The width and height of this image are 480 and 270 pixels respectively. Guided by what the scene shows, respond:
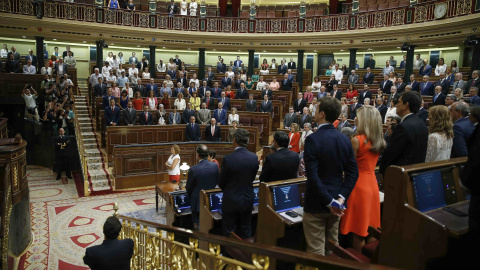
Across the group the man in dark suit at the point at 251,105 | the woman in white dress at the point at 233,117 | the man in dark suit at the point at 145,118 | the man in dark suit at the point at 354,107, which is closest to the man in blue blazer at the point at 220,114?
the woman in white dress at the point at 233,117

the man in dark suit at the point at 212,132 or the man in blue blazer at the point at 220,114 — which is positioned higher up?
the man in blue blazer at the point at 220,114

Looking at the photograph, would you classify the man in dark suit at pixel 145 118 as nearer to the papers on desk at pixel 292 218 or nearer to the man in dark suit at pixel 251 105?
the man in dark suit at pixel 251 105

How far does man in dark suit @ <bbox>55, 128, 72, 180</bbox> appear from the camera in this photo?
7.82 m

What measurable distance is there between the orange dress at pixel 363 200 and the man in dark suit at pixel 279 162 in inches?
33.6

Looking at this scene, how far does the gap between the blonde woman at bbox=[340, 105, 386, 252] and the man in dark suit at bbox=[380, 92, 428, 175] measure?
0.49ft

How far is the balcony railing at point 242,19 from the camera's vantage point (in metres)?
11.2

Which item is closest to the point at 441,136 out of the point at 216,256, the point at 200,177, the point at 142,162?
the point at 216,256

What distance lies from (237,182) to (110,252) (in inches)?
42.4

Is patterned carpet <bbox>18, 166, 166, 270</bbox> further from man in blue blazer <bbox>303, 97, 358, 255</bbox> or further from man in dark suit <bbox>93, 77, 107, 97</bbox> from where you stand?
man in blue blazer <bbox>303, 97, 358, 255</bbox>

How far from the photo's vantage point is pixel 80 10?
42.6 feet

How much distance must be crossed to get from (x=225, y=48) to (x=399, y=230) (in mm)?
14126

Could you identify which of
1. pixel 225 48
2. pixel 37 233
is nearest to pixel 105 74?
pixel 225 48

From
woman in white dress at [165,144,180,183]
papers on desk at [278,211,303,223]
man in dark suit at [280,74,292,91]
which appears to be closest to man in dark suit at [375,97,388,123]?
man in dark suit at [280,74,292,91]

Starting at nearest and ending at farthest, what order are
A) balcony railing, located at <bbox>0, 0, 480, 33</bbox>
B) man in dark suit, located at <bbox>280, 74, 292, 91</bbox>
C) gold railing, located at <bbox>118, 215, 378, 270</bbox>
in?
1. gold railing, located at <bbox>118, 215, 378, 270</bbox>
2. balcony railing, located at <bbox>0, 0, 480, 33</bbox>
3. man in dark suit, located at <bbox>280, 74, 292, 91</bbox>
